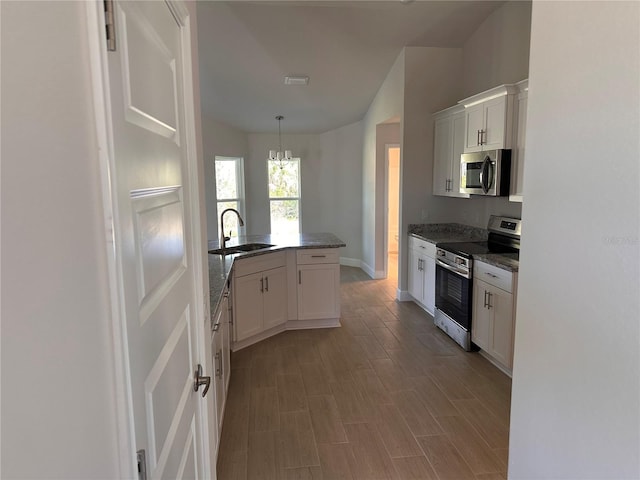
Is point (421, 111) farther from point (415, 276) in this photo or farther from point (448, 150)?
point (415, 276)

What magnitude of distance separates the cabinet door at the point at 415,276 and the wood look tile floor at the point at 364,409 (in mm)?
641

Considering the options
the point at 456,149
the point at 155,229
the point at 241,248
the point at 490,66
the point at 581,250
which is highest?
the point at 490,66

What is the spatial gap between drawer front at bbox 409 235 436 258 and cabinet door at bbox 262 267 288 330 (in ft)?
5.28

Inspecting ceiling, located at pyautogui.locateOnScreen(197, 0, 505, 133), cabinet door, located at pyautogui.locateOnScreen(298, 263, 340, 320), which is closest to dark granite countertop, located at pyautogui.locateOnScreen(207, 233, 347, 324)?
cabinet door, located at pyautogui.locateOnScreen(298, 263, 340, 320)

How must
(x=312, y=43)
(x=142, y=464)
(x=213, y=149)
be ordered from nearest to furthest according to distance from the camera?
(x=142, y=464)
(x=312, y=43)
(x=213, y=149)

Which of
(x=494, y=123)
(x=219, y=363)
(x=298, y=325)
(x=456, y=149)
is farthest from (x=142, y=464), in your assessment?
(x=456, y=149)

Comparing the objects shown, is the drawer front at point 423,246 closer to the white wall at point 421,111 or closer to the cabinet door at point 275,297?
the white wall at point 421,111

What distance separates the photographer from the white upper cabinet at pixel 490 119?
3.57m

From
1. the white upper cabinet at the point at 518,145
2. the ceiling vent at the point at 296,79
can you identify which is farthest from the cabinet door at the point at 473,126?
the ceiling vent at the point at 296,79

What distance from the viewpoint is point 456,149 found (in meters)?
4.50

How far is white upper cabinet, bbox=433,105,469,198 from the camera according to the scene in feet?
14.5

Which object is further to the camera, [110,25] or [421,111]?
[421,111]

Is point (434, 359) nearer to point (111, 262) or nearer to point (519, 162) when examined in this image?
point (519, 162)

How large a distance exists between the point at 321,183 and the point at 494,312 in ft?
17.0
